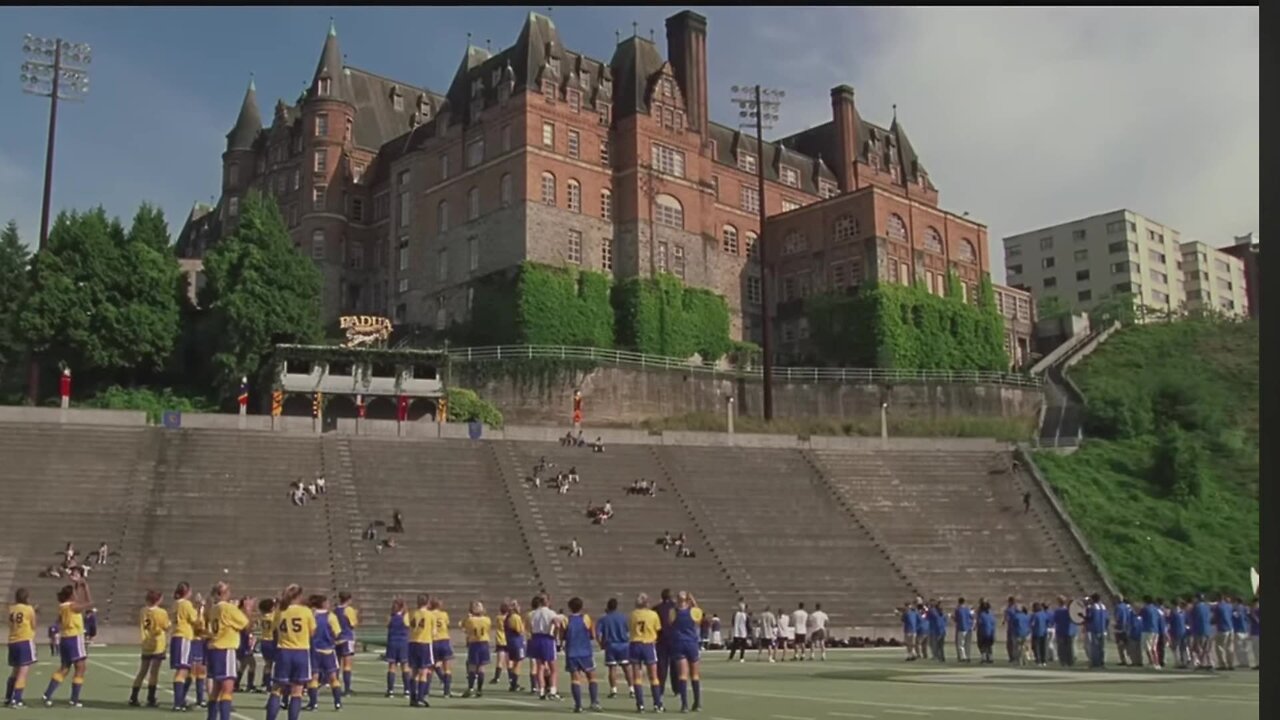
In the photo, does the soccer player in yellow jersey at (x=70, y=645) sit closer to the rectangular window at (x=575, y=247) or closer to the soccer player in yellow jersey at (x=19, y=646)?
the soccer player in yellow jersey at (x=19, y=646)

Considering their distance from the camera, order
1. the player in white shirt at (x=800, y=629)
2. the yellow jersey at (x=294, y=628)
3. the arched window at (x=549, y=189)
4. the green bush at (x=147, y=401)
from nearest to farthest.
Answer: the yellow jersey at (x=294, y=628), the player in white shirt at (x=800, y=629), the green bush at (x=147, y=401), the arched window at (x=549, y=189)

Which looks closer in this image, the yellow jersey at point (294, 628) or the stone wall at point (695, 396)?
the yellow jersey at point (294, 628)

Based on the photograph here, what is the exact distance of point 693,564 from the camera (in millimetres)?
46656

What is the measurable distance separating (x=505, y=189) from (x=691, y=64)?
18382 mm

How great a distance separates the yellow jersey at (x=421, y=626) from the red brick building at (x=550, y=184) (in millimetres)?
52440

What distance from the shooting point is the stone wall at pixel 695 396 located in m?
65.7

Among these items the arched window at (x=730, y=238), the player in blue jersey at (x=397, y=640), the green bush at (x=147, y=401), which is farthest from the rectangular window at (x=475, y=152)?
the player in blue jersey at (x=397, y=640)

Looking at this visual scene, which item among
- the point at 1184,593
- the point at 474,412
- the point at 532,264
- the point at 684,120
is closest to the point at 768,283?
the point at 684,120

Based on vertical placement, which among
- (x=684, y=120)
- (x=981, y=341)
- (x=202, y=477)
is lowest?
(x=202, y=477)

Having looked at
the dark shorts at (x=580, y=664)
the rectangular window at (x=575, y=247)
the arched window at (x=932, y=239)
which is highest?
the arched window at (x=932, y=239)

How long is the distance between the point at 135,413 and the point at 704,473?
80.2 ft

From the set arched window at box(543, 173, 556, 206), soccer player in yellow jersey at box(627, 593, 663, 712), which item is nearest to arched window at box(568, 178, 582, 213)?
arched window at box(543, 173, 556, 206)

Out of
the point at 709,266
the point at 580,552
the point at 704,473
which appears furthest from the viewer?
the point at 709,266

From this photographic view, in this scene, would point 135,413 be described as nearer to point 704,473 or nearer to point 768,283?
point 704,473
